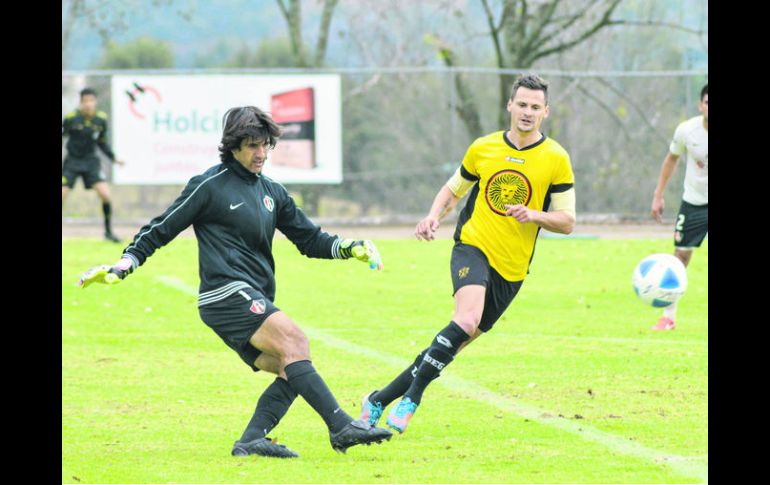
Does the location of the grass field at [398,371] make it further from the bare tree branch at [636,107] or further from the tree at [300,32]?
the tree at [300,32]

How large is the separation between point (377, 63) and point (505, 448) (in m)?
26.9

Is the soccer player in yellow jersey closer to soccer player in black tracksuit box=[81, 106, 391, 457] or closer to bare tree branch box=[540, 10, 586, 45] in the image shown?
soccer player in black tracksuit box=[81, 106, 391, 457]

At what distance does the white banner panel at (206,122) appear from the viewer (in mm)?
23141

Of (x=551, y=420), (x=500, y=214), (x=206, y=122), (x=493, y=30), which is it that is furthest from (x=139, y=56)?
(x=551, y=420)

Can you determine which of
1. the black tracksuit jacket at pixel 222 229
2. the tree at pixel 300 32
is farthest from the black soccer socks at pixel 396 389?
the tree at pixel 300 32

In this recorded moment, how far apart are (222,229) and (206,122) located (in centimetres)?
1606

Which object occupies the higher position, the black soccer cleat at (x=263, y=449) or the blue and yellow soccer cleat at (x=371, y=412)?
the blue and yellow soccer cleat at (x=371, y=412)

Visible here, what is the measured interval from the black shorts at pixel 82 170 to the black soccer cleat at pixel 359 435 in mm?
12757

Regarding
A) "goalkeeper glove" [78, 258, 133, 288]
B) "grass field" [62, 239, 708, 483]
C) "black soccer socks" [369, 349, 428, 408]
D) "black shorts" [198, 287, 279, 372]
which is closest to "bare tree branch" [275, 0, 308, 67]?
"grass field" [62, 239, 708, 483]

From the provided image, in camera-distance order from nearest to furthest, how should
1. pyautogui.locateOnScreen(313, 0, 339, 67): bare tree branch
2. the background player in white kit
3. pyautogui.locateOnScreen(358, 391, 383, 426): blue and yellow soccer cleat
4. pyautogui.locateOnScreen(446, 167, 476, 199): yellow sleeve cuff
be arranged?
pyautogui.locateOnScreen(358, 391, 383, 426): blue and yellow soccer cleat → pyautogui.locateOnScreen(446, 167, 476, 199): yellow sleeve cuff → the background player in white kit → pyautogui.locateOnScreen(313, 0, 339, 67): bare tree branch

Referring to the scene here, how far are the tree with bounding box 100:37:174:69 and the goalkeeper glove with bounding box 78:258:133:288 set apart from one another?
4583cm

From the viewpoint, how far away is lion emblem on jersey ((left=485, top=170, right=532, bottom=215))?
8.34 m

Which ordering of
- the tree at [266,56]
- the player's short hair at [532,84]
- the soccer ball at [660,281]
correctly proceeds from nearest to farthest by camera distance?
the player's short hair at [532,84] → the soccer ball at [660,281] → the tree at [266,56]

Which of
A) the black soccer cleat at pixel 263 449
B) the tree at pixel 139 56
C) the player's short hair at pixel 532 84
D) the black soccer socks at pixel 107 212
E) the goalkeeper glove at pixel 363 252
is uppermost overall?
the tree at pixel 139 56
